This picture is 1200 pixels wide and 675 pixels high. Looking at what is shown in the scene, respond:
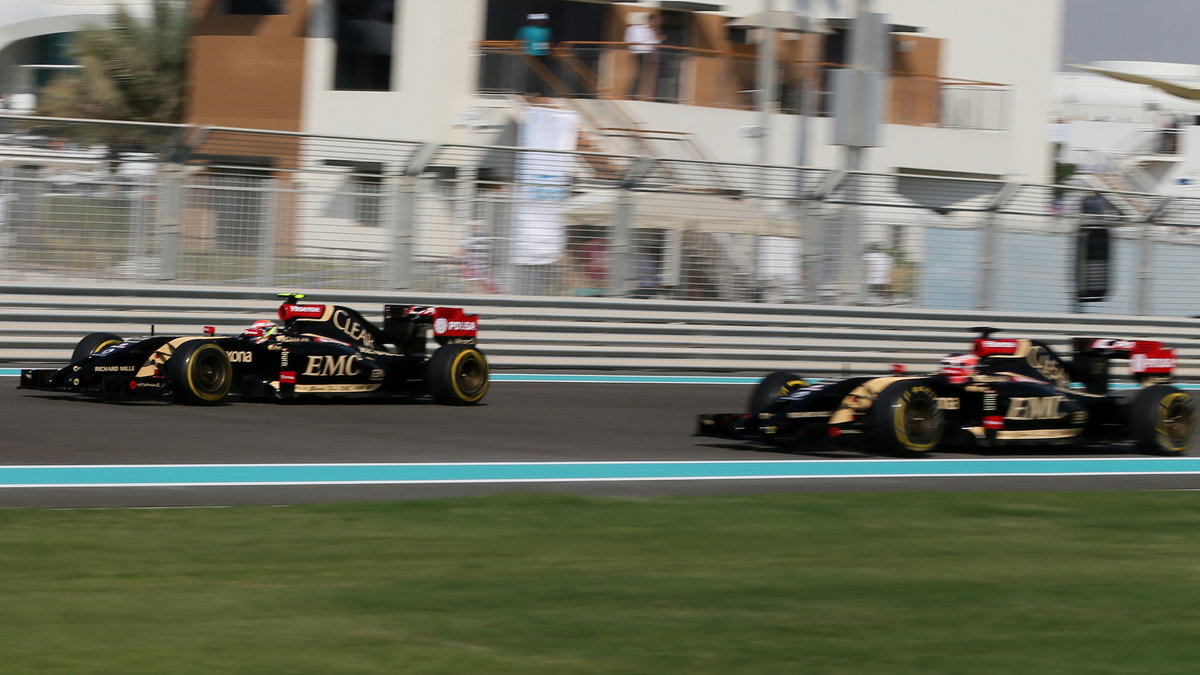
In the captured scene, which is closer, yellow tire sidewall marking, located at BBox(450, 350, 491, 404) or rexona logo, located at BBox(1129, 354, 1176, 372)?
rexona logo, located at BBox(1129, 354, 1176, 372)

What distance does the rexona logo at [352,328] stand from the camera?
12.5 m

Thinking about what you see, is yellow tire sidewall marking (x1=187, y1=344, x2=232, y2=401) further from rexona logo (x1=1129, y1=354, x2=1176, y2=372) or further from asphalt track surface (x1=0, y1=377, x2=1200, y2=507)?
rexona logo (x1=1129, y1=354, x2=1176, y2=372)

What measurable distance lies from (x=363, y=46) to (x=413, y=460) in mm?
17338

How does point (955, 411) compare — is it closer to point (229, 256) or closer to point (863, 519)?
point (863, 519)

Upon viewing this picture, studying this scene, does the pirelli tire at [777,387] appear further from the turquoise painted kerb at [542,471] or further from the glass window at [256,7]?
the glass window at [256,7]

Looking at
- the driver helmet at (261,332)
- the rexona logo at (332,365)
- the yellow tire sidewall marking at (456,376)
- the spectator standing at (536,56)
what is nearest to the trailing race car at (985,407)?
the yellow tire sidewall marking at (456,376)

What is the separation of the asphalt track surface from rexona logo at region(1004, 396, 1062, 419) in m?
0.31

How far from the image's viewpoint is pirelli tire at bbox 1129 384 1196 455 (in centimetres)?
1095

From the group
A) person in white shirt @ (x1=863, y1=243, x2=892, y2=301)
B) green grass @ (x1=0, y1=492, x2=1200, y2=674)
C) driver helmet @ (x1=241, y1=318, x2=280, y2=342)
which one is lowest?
green grass @ (x1=0, y1=492, x2=1200, y2=674)

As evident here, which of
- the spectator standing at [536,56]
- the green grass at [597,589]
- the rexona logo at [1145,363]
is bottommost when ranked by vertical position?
the green grass at [597,589]

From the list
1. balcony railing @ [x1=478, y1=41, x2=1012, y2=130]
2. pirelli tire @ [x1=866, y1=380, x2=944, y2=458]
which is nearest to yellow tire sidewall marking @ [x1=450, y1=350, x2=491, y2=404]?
pirelli tire @ [x1=866, y1=380, x2=944, y2=458]

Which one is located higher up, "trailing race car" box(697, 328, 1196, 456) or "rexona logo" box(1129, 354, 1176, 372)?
"rexona logo" box(1129, 354, 1176, 372)

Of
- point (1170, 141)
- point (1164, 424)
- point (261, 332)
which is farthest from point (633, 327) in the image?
point (1170, 141)

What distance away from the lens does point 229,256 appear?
15062 mm
